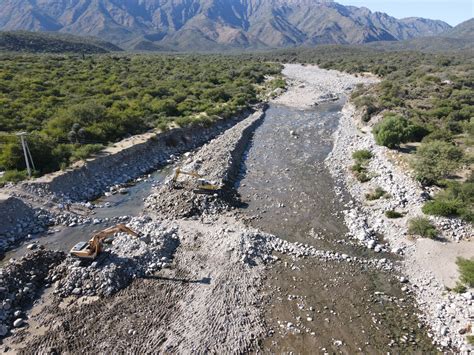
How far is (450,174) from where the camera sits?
2505cm

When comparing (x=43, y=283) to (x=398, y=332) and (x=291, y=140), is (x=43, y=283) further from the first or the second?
(x=291, y=140)

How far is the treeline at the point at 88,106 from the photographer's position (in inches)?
1078

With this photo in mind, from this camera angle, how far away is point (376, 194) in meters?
24.1

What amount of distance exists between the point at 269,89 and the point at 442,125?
1466 inches

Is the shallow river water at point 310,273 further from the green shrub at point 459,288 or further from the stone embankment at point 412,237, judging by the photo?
the green shrub at point 459,288

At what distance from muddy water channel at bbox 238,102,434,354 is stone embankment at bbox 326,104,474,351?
737 millimetres

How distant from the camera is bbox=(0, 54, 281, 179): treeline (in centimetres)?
2738

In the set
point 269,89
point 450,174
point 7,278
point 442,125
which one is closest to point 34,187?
point 7,278

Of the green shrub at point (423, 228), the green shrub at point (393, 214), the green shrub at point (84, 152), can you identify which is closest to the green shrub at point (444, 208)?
the green shrub at point (423, 228)

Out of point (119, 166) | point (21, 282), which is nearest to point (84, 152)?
point (119, 166)

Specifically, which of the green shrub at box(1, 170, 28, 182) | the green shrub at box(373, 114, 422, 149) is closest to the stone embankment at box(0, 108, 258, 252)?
the green shrub at box(1, 170, 28, 182)

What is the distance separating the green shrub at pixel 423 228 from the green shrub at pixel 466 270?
7.59 feet

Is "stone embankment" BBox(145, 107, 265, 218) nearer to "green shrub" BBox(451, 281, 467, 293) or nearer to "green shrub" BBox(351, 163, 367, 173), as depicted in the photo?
"green shrub" BBox(351, 163, 367, 173)

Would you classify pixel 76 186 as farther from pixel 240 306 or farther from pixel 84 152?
pixel 240 306
